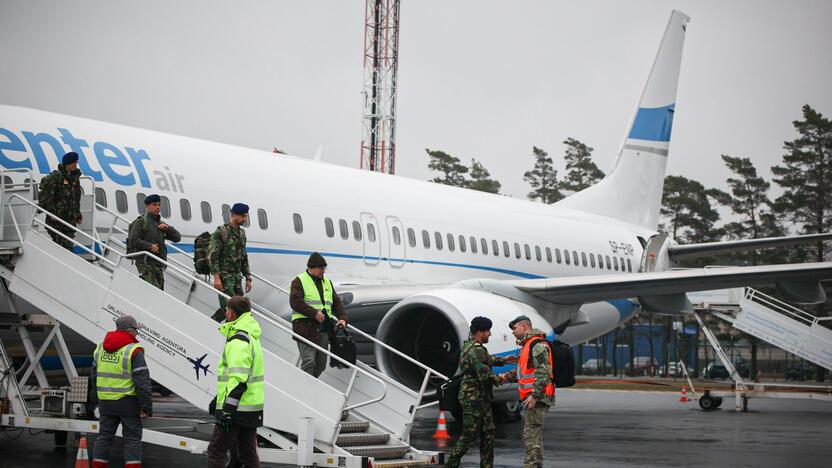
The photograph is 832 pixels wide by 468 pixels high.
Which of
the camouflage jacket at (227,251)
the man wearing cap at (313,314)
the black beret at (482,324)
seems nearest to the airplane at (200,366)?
the camouflage jacket at (227,251)

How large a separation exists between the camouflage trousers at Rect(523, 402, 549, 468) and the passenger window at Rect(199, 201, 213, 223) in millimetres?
5053

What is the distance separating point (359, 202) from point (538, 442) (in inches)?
263

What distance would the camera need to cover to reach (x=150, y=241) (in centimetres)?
986

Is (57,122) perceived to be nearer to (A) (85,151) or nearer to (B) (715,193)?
(A) (85,151)

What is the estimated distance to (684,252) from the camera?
2083cm

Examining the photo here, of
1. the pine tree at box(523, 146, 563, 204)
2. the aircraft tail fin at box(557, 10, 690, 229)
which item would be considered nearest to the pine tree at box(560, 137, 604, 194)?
the pine tree at box(523, 146, 563, 204)

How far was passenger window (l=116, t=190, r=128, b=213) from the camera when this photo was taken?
1116 cm

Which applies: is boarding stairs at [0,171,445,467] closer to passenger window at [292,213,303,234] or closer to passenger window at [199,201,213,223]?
passenger window at [199,201,213,223]

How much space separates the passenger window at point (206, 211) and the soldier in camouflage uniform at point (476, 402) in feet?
14.3

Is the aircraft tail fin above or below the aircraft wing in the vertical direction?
above

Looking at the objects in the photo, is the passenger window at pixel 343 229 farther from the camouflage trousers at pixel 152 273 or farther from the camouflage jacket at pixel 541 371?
the camouflage jacket at pixel 541 371

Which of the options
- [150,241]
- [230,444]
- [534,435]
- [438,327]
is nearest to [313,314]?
[150,241]

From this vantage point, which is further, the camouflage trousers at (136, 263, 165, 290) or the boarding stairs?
the camouflage trousers at (136, 263, 165, 290)

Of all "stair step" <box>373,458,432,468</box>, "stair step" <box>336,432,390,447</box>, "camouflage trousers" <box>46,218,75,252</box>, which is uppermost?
"camouflage trousers" <box>46,218,75,252</box>
